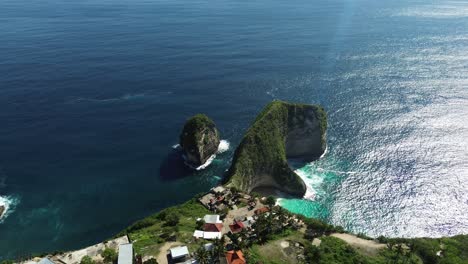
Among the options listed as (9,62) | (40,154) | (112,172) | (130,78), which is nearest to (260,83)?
(130,78)

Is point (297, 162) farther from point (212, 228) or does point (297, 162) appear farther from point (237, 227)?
point (212, 228)

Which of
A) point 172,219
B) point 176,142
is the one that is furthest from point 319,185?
point 176,142

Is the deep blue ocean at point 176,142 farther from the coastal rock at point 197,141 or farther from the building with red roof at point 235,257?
the building with red roof at point 235,257

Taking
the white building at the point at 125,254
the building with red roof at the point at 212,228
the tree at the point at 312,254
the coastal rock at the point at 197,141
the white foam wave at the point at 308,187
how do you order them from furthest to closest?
the coastal rock at the point at 197,141 → the white foam wave at the point at 308,187 → the building with red roof at the point at 212,228 → the tree at the point at 312,254 → the white building at the point at 125,254

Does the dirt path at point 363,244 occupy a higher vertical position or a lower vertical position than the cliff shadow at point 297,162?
higher

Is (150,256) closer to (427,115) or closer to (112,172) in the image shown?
(112,172)

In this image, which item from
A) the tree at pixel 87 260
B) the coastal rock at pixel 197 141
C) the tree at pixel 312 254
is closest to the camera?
the tree at pixel 87 260

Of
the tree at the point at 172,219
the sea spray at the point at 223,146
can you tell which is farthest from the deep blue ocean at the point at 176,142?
the tree at the point at 172,219
